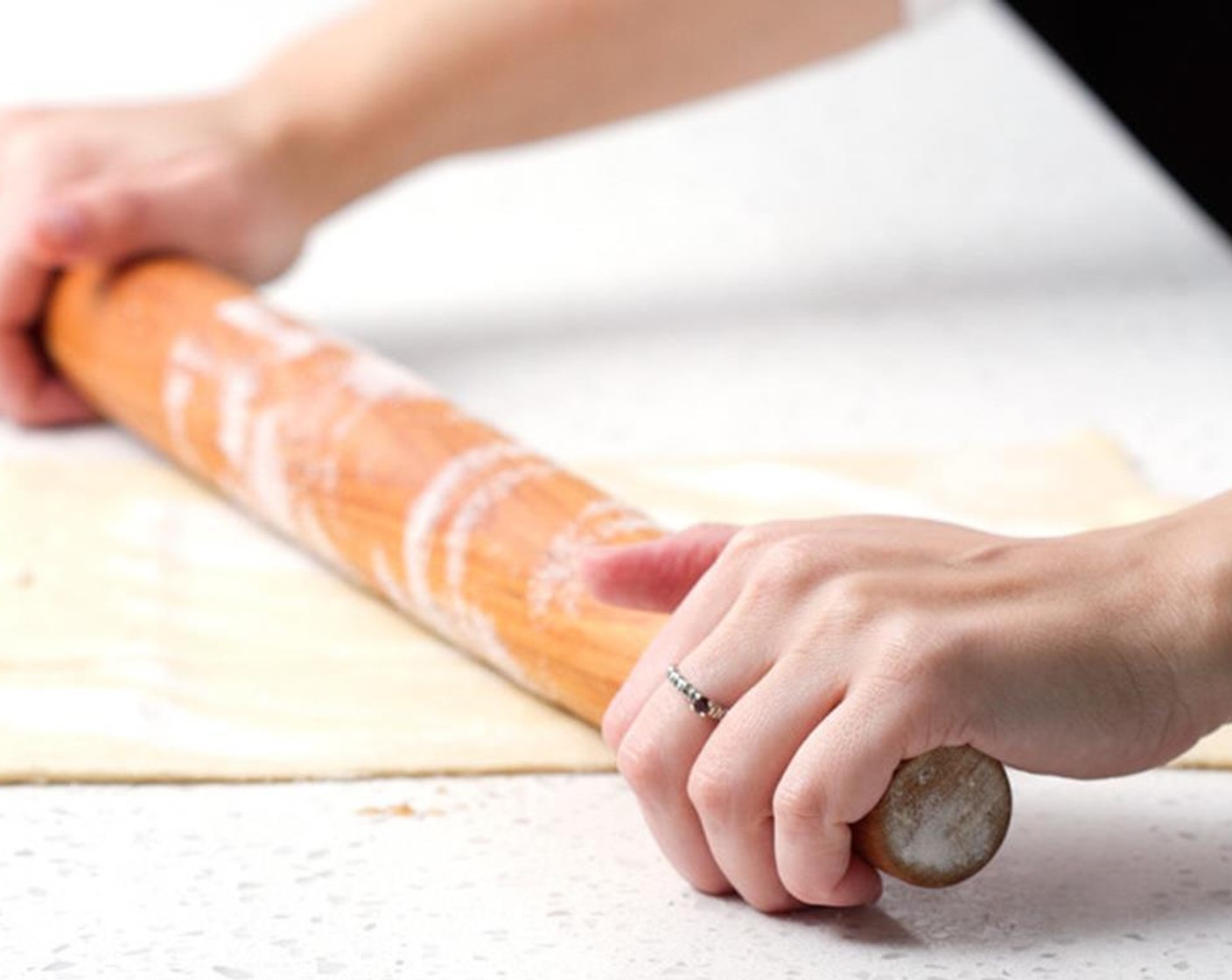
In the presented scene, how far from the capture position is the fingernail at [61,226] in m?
1.41

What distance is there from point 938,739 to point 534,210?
3.72 ft

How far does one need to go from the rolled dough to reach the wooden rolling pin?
2cm

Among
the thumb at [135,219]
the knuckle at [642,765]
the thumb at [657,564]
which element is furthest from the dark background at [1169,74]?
the knuckle at [642,765]

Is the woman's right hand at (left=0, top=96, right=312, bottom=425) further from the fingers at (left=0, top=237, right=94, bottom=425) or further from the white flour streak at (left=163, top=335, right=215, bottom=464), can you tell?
the white flour streak at (left=163, top=335, right=215, bottom=464)

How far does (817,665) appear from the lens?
78 cm

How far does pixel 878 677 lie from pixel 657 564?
0.15 metres

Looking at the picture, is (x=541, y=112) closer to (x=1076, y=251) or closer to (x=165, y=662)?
(x=1076, y=251)

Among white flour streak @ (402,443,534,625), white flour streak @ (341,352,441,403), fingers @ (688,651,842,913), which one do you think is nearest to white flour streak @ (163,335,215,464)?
white flour streak @ (341,352,441,403)

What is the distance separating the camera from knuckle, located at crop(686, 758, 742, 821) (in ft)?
2.56

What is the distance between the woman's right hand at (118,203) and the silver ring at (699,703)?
29.1 inches

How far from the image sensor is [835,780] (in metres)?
0.76

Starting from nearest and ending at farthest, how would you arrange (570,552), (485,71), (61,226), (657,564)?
(657,564), (570,552), (61,226), (485,71)

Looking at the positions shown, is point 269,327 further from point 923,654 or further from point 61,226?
point 923,654

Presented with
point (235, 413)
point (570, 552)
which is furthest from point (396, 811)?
point (235, 413)
